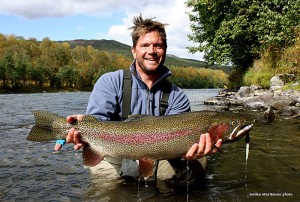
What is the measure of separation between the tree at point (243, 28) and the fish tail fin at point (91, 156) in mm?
15647

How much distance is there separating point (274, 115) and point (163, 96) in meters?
8.61

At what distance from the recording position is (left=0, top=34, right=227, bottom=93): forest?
7188 centimetres

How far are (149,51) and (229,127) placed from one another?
147 cm

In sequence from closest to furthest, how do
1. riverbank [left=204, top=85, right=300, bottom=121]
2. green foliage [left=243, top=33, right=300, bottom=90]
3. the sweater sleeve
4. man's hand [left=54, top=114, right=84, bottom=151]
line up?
man's hand [left=54, top=114, right=84, bottom=151] < the sweater sleeve < riverbank [left=204, top=85, right=300, bottom=121] < green foliage [left=243, top=33, right=300, bottom=90]

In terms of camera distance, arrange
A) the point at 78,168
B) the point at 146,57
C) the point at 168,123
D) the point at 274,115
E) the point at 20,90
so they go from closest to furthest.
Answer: the point at 168,123
the point at 146,57
the point at 78,168
the point at 274,115
the point at 20,90

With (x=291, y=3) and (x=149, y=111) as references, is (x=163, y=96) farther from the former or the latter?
Result: (x=291, y=3)

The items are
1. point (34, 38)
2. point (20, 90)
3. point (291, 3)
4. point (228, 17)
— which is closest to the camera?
point (291, 3)

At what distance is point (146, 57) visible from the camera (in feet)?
14.5

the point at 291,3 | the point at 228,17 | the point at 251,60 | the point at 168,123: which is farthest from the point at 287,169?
the point at 251,60

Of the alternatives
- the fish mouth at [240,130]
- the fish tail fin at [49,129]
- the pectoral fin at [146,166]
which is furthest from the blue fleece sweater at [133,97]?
the fish mouth at [240,130]

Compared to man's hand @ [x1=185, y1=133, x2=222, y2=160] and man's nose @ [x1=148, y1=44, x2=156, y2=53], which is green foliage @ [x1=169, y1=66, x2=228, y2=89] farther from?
man's hand @ [x1=185, y1=133, x2=222, y2=160]

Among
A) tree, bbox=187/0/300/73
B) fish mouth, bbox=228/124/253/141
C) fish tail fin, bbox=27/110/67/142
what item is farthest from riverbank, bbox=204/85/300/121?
fish tail fin, bbox=27/110/67/142

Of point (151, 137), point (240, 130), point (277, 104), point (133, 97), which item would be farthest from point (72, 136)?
point (277, 104)

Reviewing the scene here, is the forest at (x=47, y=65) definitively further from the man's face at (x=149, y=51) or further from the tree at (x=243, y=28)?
the man's face at (x=149, y=51)
